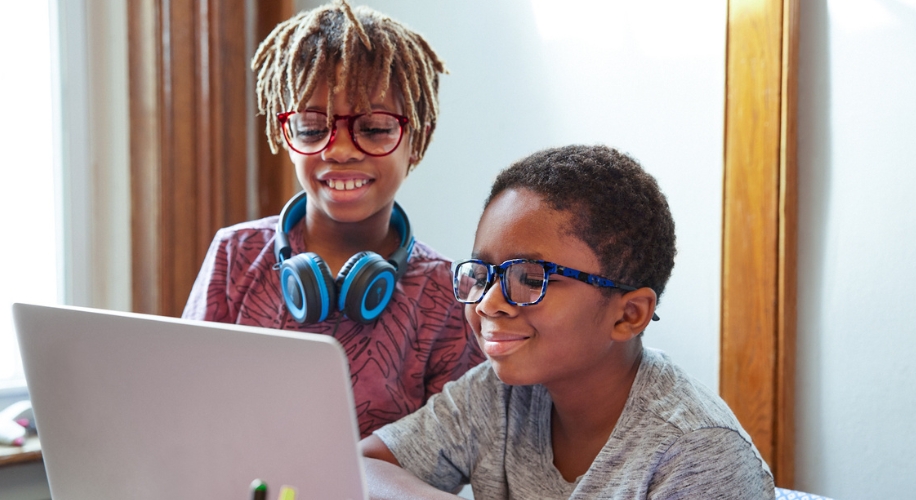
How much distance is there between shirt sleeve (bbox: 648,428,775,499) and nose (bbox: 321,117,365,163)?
2.29 feet

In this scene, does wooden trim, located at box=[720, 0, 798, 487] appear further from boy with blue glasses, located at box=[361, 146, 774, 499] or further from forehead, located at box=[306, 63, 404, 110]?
forehead, located at box=[306, 63, 404, 110]

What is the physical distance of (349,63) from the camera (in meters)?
1.32

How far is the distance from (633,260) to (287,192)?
4.20 ft

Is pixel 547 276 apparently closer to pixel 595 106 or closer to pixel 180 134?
pixel 595 106

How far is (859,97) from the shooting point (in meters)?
1.31

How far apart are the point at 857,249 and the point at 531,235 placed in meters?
0.63

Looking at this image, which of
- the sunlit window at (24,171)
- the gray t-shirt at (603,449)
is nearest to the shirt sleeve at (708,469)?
the gray t-shirt at (603,449)

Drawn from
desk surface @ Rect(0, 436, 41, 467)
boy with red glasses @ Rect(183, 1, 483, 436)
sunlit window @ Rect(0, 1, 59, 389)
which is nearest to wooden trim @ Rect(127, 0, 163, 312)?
sunlit window @ Rect(0, 1, 59, 389)

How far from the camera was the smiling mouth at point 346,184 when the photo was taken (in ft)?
4.43

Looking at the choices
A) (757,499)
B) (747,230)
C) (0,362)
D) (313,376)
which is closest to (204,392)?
(313,376)

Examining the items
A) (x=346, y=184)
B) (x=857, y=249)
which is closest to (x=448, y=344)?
(x=346, y=184)

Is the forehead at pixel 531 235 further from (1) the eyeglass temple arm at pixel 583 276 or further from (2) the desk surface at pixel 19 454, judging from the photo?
(2) the desk surface at pixel 19 454

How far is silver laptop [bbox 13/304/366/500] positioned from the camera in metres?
0.65

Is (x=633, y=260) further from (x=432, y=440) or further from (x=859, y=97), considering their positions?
(x=859, y=97)
